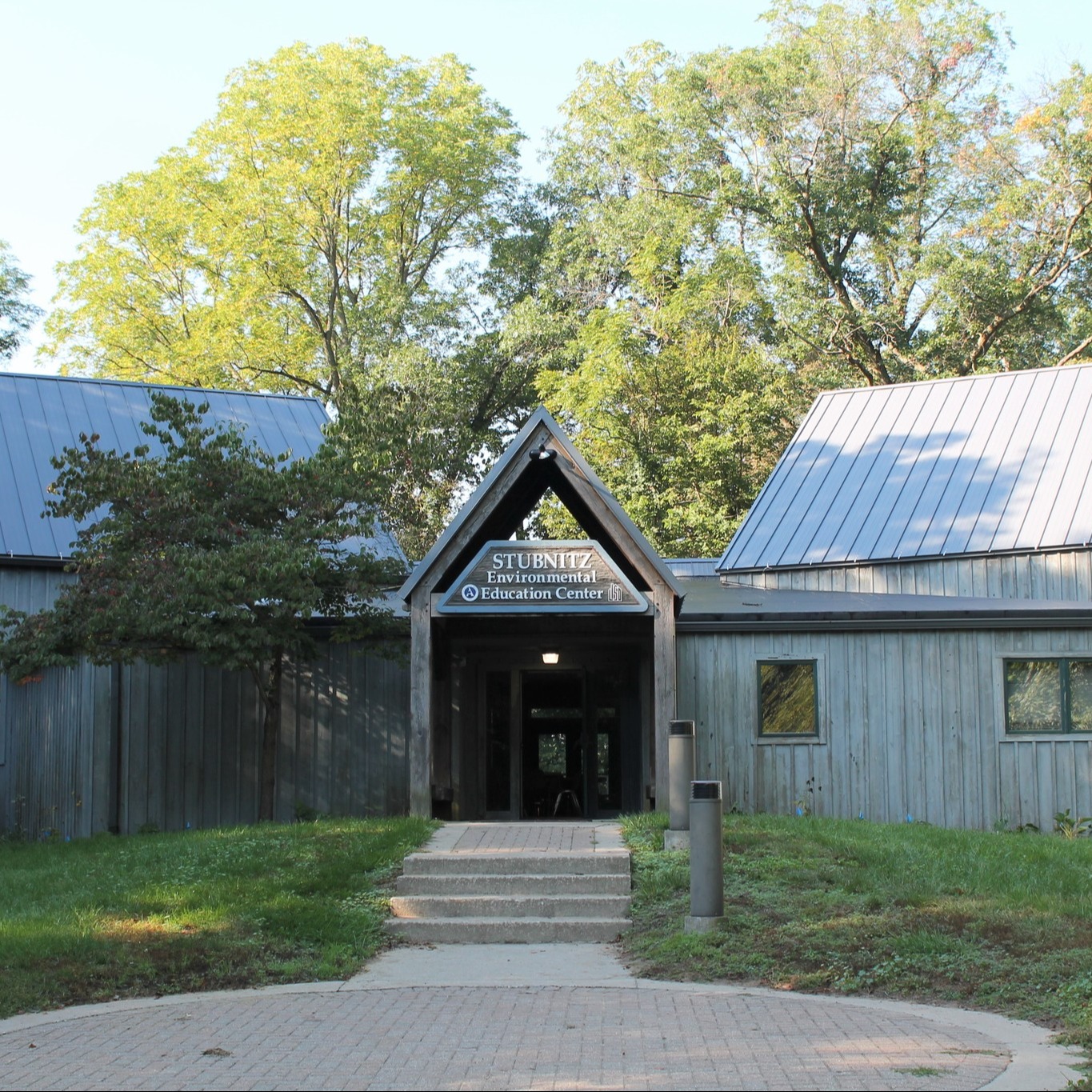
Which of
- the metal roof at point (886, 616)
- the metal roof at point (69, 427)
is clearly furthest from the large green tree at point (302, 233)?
the metal roof at point (886, 616)

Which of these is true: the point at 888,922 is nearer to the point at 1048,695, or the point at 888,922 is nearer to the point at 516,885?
the point at 516,885

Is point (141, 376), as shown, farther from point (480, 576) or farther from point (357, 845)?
point (357, 845)

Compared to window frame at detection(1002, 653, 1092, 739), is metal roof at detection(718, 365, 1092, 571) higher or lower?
higher

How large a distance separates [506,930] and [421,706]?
5034 mm

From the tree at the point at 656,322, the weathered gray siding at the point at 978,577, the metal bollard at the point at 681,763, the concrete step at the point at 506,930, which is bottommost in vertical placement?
the concrete step at the point at 506,930

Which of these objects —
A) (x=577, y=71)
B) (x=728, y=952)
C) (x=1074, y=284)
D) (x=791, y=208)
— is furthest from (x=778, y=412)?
(x=728, y=952)

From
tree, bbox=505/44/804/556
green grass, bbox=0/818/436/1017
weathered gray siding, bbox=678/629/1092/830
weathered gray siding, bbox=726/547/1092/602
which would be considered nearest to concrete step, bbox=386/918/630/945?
green grass, bbox=0/818/436/1017

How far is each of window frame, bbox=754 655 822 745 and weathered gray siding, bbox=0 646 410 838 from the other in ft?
A: 15.4

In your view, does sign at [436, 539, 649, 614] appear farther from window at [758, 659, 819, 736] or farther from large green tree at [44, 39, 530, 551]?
large green tree at [44, 39, 530, 551]

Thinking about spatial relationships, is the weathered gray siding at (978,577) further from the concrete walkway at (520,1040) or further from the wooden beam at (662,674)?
the concrete walkway at (520,1040)

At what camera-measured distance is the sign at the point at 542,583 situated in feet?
50.6

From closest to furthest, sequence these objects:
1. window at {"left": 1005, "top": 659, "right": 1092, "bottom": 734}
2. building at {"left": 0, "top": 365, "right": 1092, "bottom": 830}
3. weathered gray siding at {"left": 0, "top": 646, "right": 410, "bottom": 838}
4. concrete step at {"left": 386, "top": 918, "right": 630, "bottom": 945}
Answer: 1. concrete step at {"left": 386, "top": 918, "right": 630, "bottom": 945}
2. building at {"left": 0, "top": 365, "right": 1092, "bottom": 830}
3. window at {"left": 1005, "top": 659, "right": 1092, "bottom": 734}
4. weathered gray siding at {"left": 0, "top": 646, "right": 410, "bottom": 838}

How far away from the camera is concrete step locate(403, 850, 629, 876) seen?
38.8ft

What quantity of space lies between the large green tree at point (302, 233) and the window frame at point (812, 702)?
2241cm
